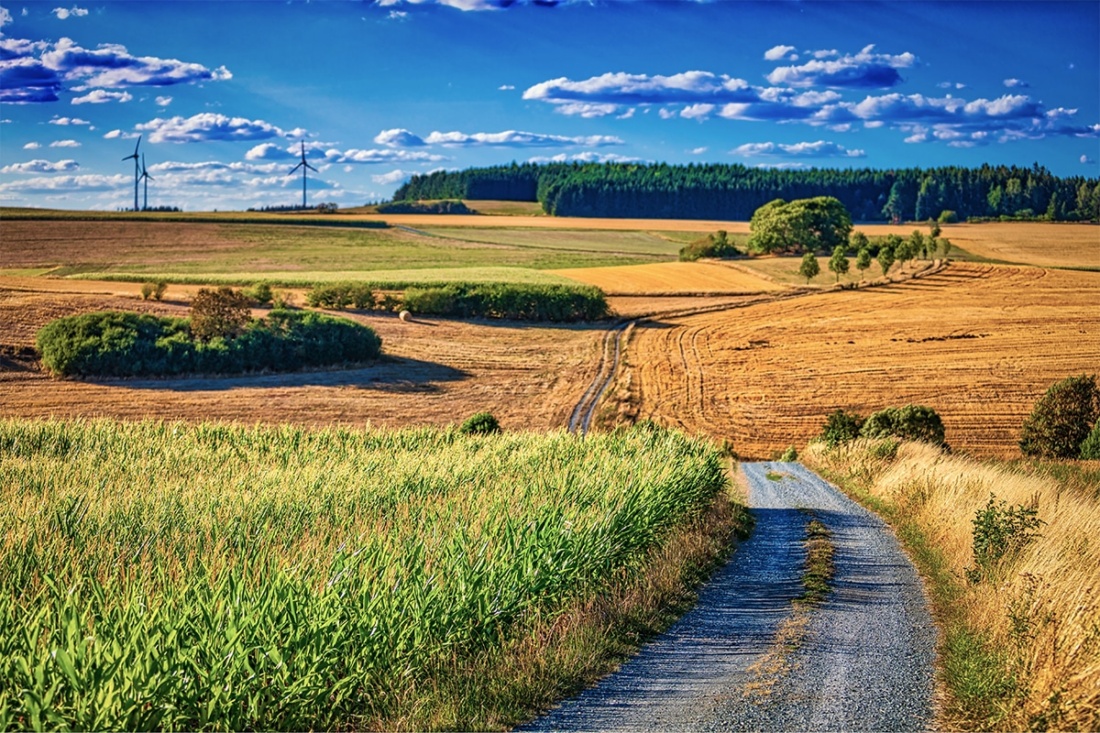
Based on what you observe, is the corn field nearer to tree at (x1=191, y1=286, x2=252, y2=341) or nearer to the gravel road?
the gravel road

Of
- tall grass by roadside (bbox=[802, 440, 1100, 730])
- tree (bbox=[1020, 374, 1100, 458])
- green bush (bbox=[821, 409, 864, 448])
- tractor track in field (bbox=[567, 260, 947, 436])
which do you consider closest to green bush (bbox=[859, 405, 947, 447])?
green bush (bbox=[821, 409, 864, 448])

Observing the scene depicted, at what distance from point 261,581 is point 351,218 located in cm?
10702

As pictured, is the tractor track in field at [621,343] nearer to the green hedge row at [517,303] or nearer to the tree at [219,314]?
the green hedge row at [517,303]

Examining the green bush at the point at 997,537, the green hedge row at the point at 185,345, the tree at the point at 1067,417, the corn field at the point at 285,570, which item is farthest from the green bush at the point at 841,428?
the green hedge row at the point at 185,345

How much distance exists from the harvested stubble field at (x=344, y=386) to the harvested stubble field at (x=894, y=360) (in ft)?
12.0

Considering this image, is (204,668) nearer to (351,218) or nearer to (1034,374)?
(1034,374)

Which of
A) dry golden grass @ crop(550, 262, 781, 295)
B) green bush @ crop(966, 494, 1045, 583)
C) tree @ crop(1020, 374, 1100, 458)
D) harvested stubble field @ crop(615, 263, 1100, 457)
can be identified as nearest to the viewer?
green bush @ crop(966, 494, 1045, 583)

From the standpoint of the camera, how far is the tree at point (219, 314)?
4178 centimetres

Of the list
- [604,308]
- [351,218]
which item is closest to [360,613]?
[604,308]

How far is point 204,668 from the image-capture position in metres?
7.03

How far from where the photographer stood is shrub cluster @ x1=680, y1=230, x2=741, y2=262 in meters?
91.9

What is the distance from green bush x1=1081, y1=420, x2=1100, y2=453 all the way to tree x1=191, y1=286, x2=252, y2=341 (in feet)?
→ 103

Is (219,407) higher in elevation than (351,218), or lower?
lower

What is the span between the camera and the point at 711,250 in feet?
306
